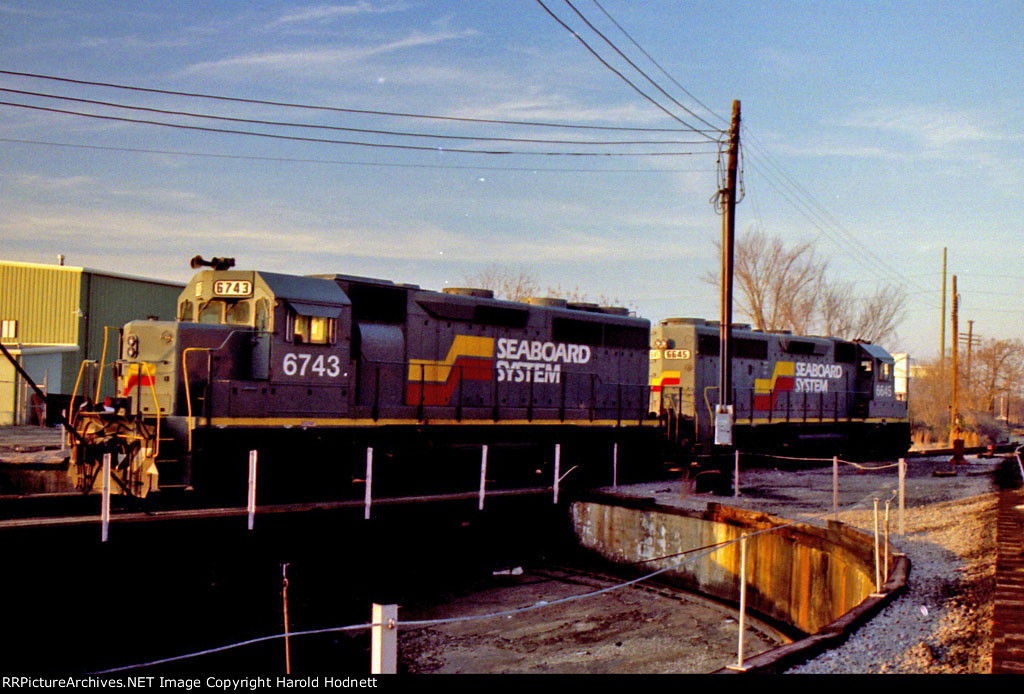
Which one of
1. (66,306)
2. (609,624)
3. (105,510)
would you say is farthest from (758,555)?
(66,306)

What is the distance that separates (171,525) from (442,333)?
21.1 ft

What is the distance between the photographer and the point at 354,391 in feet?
43.7

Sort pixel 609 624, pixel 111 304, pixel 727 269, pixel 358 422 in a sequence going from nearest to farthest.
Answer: pixel 609 624
pixel 358 422
pixel 727 269
pixel 111 304

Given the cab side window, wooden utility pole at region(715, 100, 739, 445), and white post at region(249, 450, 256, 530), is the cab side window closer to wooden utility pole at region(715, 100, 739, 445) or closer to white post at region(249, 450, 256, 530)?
white post at region(249, 450, 256, 530)

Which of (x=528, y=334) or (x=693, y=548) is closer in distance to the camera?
(x=693, y=548)

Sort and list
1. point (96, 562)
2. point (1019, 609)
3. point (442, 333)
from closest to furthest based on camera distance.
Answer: point (1019, 609) → point (96, 562) → point (442, 333)

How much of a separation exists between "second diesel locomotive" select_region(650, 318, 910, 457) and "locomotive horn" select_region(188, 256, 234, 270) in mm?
11151

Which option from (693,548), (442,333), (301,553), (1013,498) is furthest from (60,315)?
(1013,498)

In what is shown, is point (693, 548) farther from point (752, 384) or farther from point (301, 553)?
point (752, 384)

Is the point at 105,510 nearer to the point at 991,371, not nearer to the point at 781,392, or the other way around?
the point at 781,392

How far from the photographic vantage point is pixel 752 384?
22766 mm

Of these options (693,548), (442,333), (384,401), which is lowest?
(693,548)

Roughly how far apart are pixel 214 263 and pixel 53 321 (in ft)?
76.7

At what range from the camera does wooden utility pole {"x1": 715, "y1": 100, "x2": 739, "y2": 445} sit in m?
14.9
